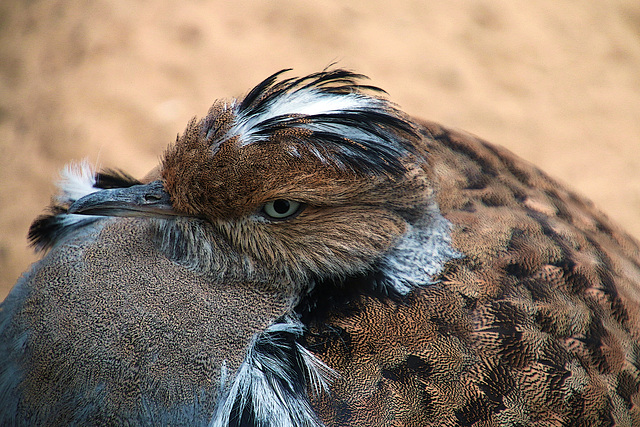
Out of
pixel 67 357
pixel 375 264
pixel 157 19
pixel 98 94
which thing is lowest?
pixel 67 357

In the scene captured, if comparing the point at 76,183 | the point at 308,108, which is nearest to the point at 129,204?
the point at 308,108

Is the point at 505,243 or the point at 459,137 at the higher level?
the point at 459,137

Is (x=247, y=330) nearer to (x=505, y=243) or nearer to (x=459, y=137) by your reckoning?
(x=505, y=243)

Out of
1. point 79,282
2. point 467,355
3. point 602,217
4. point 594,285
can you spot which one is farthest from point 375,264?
point 602,217

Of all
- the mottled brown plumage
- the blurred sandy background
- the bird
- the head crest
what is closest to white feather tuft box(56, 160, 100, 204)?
the bird

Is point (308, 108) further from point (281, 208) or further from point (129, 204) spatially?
point (129, 204)

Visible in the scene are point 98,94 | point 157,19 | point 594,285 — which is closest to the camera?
point 594,285

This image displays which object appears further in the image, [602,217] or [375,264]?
[602,217]

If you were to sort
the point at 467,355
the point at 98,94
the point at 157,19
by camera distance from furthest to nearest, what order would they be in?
the point at 157,19
the point at 98,94
the point at 467,355
